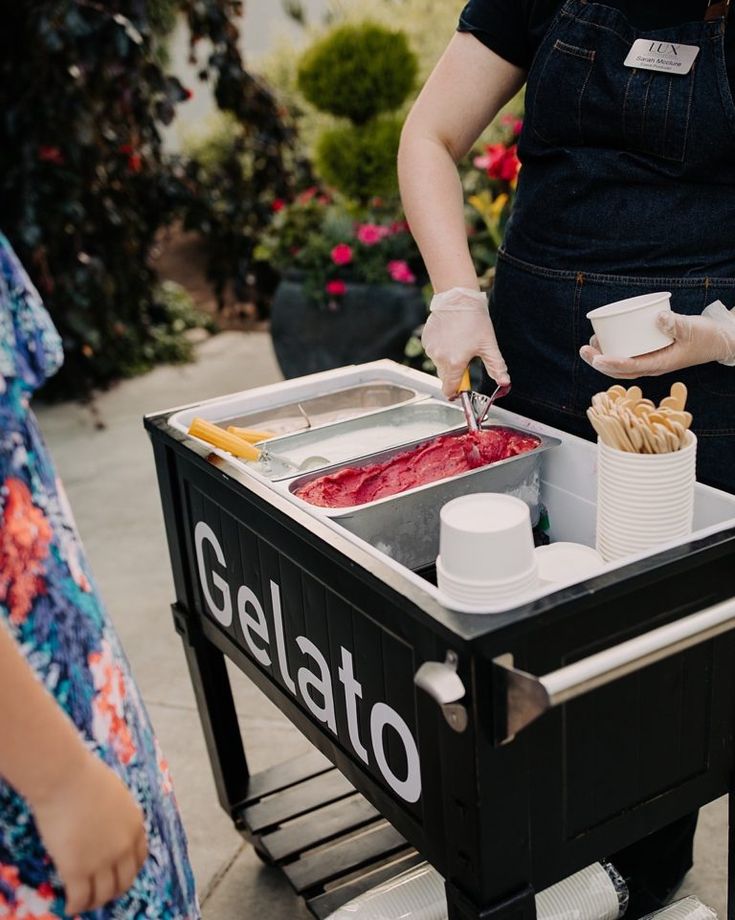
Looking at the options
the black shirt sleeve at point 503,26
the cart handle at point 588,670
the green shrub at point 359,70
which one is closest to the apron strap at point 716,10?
the black shirt sleeve at point 503,26

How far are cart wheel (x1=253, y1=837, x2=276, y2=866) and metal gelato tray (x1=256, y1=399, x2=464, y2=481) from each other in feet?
2.84

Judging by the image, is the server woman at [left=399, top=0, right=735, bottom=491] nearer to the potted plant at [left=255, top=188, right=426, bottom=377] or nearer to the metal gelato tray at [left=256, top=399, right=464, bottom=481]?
the metal gelato tray at [left=256, top=399, right=464, bottom=481]

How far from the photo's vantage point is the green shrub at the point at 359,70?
180 inches

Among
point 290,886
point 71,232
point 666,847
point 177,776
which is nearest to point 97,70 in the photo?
point 71,232

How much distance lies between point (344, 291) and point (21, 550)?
3605 mm

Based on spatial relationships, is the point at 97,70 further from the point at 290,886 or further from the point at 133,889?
the point at 133,889

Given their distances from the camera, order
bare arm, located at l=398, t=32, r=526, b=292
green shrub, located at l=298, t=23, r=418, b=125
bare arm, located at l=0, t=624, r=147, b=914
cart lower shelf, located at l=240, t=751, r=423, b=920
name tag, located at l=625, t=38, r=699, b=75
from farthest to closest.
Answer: green shrub, located at l=298, t=23, r=418, b=125 < cart lower shelf, located at l=240, t=751, r=423, b=920 < bare arm, located at l=398, t=32, r=526, b=292 < name tag, located at l=625, t=38, r=699, b=75 < bare arm, located at l=0, t=624, r=147, b=914

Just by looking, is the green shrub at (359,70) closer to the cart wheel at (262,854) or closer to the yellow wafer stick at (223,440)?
the yellow wafer stick at (223,440)

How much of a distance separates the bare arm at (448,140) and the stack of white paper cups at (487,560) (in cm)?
72

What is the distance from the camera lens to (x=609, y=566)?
103cm

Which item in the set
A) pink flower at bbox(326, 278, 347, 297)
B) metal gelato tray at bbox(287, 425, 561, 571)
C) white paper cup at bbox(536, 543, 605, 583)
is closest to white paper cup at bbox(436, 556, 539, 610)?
white paper cup at bbox(536, 543, 605, 583)

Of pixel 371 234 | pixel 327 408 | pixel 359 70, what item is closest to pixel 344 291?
pixel 371 234

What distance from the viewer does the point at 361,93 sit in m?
4.61

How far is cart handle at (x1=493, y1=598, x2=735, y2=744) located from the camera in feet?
3.01
